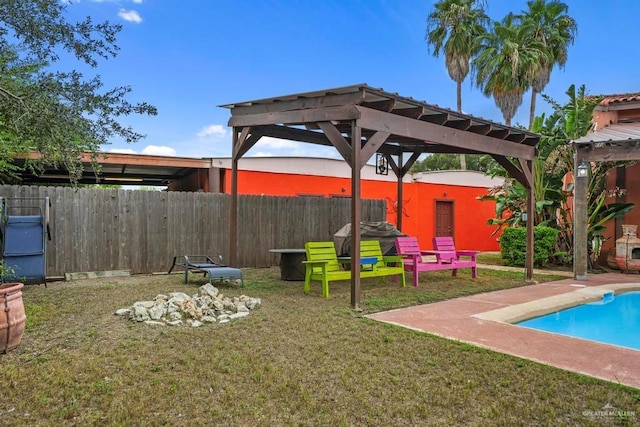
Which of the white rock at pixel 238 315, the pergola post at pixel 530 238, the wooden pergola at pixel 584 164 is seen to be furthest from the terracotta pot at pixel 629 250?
the white rock at pixel 238 315

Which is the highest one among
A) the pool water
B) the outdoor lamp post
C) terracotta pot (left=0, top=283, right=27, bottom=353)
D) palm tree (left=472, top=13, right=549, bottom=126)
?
palm tree (left=472, top=13, right=549, bottom=126)

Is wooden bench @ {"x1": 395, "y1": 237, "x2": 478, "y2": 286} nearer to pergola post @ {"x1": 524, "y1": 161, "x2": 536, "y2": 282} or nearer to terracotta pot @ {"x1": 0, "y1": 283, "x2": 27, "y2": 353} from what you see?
pergola post @ {"x1": 524, "y1": 161, "x2": 536, "y2": 282}

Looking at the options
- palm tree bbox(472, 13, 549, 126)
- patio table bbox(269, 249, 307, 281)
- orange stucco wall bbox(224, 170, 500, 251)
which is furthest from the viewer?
palm tree bbox(472, 13, 549, 126)

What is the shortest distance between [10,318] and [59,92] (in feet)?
7.03

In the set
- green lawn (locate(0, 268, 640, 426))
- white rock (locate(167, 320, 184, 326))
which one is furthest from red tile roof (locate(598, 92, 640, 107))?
white rock (locate(167, 320, 184, 326))

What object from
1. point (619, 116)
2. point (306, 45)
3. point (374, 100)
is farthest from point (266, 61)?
point (619, 116)

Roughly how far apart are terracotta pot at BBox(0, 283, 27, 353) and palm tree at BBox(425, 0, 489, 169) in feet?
72.6

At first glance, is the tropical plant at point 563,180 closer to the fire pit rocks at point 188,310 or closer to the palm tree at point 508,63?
the palm tree at point 508,63

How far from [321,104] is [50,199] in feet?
17.8

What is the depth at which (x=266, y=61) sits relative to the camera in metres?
16.0

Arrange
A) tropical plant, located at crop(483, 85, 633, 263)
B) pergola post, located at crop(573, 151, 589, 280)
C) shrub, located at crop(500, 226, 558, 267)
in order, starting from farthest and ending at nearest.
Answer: shrub, located at crop(500, 226, 558, 267) → tropical plant, located at crop(483, 85, 633, 263) → pergola post, located at crop(573, 151, 589, 280)

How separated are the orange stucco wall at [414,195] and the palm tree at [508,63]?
5.35 metres

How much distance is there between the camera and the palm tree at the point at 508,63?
1947 centimetres

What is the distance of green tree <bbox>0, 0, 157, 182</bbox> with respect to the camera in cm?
404
